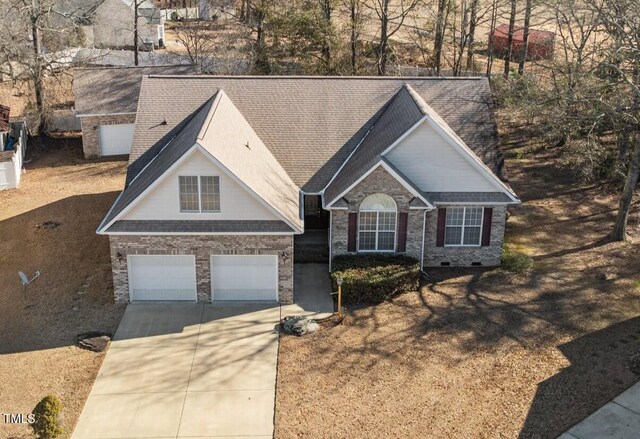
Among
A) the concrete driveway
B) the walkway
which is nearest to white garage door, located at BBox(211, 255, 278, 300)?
the concrete driveway

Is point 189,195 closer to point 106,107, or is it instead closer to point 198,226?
point 198,226

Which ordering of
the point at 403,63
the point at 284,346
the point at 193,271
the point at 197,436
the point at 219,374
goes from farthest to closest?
1. the point at 403,63
2. the point at 193,271
3. the point at 284,346
4. the point at 219,374
5. the point at 197,436

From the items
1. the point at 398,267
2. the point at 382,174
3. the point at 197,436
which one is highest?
the point at 382,174

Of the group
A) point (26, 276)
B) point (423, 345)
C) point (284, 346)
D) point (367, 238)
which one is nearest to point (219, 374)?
point (284, 346)

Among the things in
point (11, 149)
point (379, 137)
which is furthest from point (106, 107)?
point (379, 137)

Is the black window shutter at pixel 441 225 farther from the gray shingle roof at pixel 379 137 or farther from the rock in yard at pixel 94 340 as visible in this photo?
the rock in yard at pixel 94 340

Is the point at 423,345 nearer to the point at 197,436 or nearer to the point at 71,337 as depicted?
the point at 197,436
